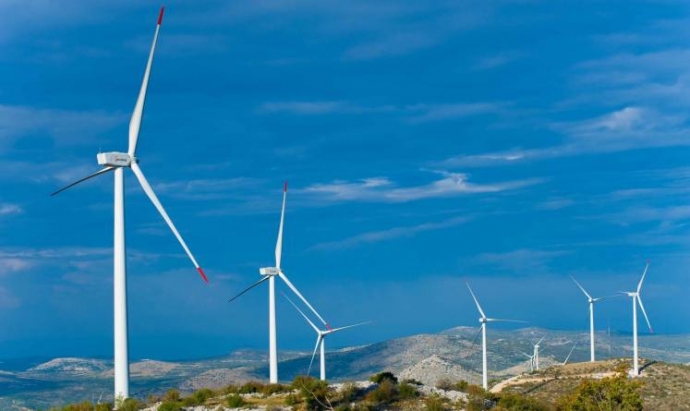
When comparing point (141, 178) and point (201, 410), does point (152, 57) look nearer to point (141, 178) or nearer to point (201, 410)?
point (141, 178)

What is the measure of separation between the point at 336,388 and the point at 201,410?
13.1 m

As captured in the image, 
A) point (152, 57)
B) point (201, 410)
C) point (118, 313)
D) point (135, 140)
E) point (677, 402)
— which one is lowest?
point (677, 402)

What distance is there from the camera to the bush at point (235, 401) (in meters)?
68.2

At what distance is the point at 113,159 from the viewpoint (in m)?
67.8

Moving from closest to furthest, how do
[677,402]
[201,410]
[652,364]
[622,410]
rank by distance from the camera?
[201,410] < [622,410] < [677,402] < [652,364]

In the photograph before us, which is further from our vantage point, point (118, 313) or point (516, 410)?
point (516, 410)

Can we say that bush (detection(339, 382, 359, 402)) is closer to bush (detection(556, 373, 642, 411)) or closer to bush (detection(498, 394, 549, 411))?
bush (detection(498, 394, 549, 411))

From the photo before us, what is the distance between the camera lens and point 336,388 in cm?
7544

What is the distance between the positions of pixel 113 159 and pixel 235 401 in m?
20.0

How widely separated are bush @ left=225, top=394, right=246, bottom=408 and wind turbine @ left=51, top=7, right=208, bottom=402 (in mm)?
8463

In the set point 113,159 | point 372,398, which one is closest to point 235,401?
point 372,398

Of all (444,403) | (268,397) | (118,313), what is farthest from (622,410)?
(118,313)

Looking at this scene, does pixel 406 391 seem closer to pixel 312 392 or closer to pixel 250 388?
pixel 312 392

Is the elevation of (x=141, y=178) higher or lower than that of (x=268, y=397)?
higher
